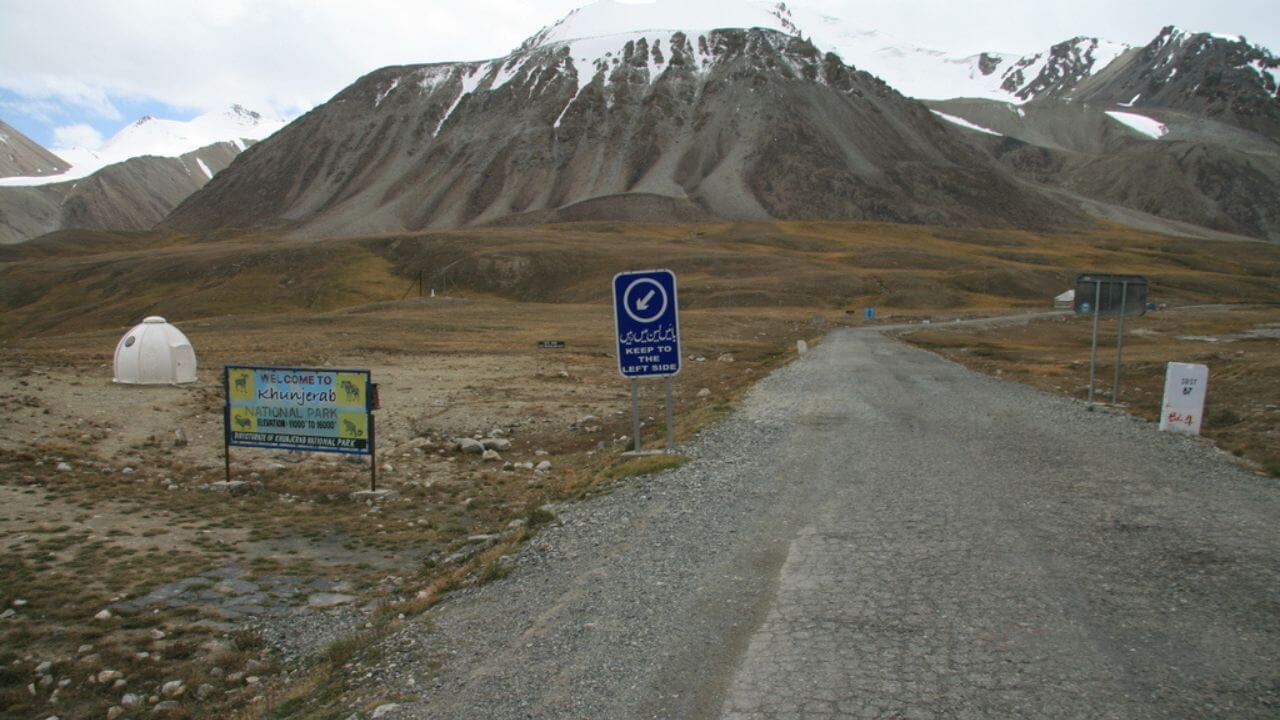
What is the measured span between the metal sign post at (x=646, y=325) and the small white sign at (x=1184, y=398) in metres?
9.30

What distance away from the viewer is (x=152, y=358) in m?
27.1

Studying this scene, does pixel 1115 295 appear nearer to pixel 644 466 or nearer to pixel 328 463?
pixel 644 466

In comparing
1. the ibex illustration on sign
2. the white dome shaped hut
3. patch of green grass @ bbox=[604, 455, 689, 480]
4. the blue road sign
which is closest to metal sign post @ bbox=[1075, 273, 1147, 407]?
the blue road sign

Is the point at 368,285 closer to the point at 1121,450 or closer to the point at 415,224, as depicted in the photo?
the point at 415,224

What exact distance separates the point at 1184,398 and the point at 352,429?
588 inches

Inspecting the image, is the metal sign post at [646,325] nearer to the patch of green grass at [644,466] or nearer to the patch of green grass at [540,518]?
the patch of green grass at [644,466]

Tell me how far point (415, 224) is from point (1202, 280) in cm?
15422

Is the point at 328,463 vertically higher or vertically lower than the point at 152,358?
lower

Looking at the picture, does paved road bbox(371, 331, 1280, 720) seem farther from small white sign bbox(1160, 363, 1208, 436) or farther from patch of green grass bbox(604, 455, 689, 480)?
small white sign bbox(1160, 363, 1208, 436)

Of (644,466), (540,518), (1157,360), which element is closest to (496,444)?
A: (644,466)

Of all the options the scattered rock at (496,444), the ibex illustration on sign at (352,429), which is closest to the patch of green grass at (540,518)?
the ibex illustration on sign at (352,429)

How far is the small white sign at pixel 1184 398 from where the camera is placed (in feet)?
50.4

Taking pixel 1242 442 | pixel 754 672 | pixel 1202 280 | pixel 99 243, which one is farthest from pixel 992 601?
pixel 99 243

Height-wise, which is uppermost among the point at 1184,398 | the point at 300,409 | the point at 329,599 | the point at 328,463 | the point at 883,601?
the point at 1184,398
